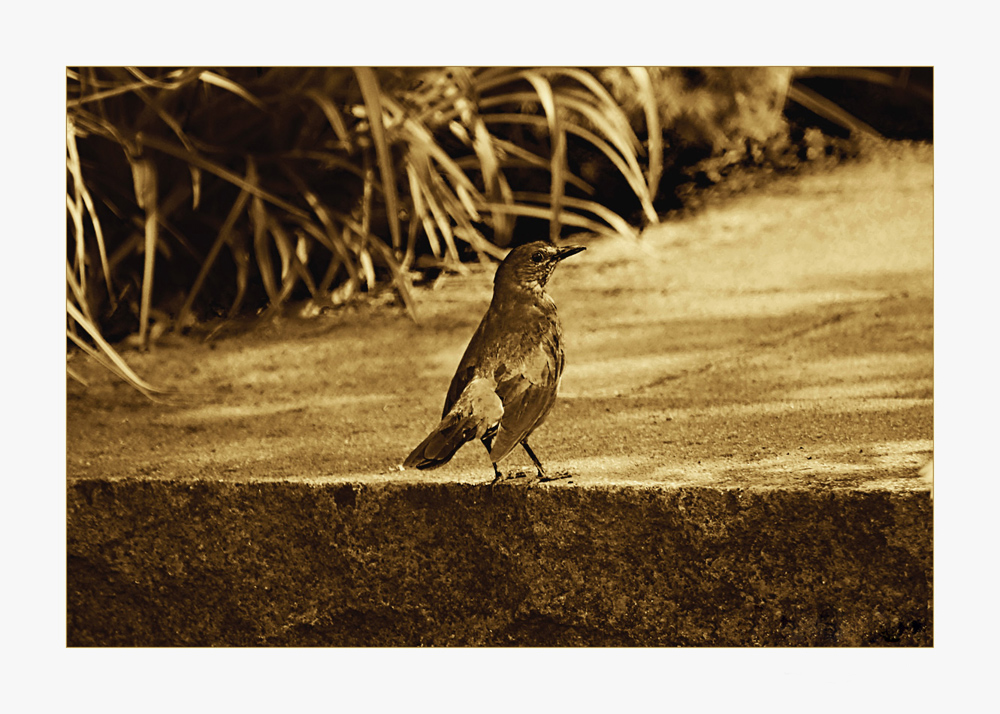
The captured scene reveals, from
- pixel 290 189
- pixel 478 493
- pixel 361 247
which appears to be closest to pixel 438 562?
pixel 478 493

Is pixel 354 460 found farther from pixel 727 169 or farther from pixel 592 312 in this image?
pixel 727 169

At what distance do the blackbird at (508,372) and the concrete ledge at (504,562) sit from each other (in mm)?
69

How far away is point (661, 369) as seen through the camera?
1.35m

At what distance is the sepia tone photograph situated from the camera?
130 centimetres

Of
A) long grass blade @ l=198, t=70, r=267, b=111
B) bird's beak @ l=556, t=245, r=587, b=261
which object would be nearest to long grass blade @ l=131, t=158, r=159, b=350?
long grass blade @ l=198, t=70, r=267, b=111

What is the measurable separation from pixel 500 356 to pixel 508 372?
1.1 inches

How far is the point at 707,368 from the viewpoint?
1339 millimetres

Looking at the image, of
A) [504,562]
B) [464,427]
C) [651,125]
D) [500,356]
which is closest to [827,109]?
[651,125]

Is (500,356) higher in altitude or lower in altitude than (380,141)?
lower

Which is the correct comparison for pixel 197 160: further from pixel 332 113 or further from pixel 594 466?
pixel 594 466

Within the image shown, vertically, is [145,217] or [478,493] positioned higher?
[145,217]

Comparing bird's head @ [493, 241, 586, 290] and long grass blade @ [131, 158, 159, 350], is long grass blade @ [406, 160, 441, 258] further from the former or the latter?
long grass blade @ [131, 158, 159, 350]

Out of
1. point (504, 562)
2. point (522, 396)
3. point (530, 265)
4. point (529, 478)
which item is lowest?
point (504, 562)

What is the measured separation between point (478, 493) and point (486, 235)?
1.31 feet
